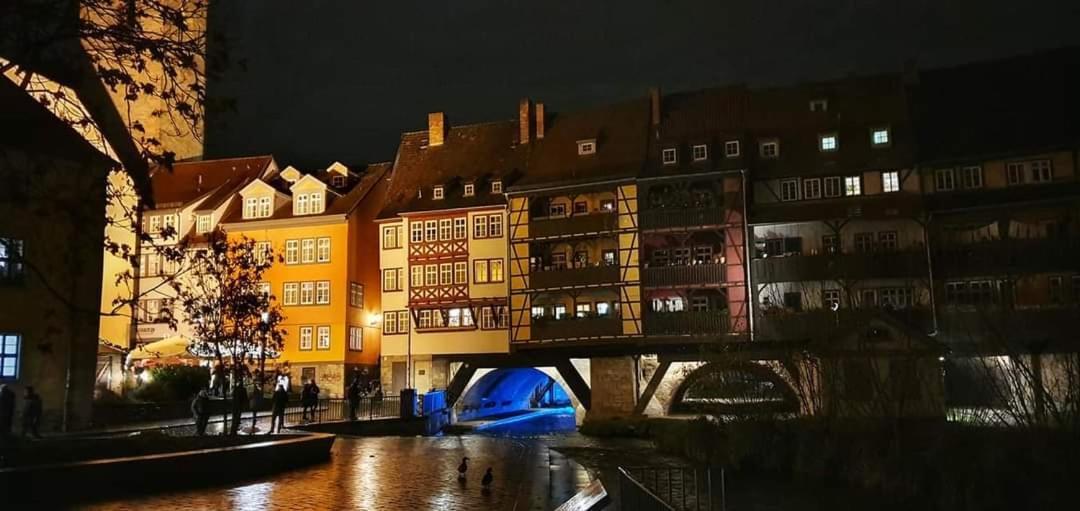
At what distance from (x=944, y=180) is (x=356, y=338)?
97.8 feet

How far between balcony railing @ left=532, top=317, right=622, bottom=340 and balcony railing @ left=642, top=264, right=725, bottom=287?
2455mm

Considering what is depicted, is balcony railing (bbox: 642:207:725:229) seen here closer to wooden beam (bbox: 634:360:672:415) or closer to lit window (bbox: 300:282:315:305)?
wooden beam (bbox: 634:360:672:415)

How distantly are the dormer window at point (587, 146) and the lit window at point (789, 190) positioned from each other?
942cm

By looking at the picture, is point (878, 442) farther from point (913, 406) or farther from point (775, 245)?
point (775, 245)

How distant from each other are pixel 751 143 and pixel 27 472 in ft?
115

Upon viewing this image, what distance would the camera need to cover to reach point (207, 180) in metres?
54.8

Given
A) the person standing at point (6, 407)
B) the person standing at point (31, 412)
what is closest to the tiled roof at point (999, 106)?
the person standing at point (31, 412)

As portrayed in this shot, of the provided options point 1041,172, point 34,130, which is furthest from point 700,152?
point 34,130

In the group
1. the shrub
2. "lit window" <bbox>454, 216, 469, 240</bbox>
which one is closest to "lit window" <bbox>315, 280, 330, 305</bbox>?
"lit window" <bbox>454, 216, 469, 240</bbox>

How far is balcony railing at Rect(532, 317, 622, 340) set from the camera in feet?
135

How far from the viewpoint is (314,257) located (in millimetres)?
48531

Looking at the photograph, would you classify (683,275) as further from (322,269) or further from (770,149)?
(322,269)

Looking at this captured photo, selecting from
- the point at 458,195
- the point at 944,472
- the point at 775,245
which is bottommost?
the point at 944,472

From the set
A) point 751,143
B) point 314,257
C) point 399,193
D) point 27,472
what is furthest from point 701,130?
point 27,472
